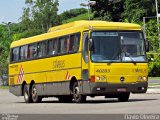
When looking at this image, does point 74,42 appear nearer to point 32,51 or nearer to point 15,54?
point 32,51

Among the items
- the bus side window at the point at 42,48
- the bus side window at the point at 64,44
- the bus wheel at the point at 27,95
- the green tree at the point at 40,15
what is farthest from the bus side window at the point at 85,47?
the green tree at the point at 40,15

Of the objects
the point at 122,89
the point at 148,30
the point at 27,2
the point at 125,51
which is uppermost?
the point at 27,2

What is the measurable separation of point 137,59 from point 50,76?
17.0ft

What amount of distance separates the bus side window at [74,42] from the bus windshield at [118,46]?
3.63ft

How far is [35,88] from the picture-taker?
31094mm

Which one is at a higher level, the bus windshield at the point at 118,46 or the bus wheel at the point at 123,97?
the bus windshield at the point at 118,46

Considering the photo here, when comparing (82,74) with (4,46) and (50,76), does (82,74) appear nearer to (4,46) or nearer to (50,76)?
(50,76)

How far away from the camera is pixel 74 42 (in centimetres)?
2639

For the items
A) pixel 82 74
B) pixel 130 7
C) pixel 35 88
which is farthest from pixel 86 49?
pixel 130 7

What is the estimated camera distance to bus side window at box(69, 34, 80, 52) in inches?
1027

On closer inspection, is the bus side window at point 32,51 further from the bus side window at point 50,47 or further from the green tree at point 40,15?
the green tree at point 40,15

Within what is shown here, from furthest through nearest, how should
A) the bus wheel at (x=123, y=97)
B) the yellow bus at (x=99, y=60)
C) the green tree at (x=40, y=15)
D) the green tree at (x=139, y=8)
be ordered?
the green tree at (x=40, y=15)
the green tree at (x=139, y=8)
the bus wheel at (x=123, y=97)
the yellow bus at (x=99, y=60)

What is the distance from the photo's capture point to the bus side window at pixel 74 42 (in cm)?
2609

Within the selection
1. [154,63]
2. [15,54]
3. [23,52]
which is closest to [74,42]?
[23,52]
